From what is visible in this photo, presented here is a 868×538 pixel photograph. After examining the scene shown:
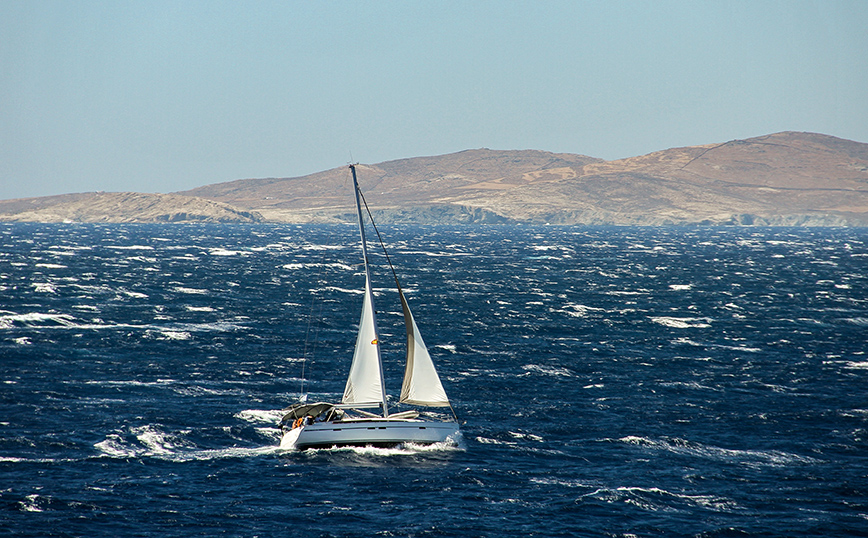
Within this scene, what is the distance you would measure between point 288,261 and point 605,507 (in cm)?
15177

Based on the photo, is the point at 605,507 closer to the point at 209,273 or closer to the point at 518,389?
the point at 518,389

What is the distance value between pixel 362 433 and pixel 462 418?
953cm

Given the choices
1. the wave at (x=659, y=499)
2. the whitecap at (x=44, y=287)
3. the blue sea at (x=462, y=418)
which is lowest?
the wave at (x=659, y=499)

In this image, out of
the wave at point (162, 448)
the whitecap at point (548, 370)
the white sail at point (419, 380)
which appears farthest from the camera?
the whitecap at point (548, 370)

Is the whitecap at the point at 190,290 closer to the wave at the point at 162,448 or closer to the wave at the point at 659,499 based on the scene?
the wave at the point at 162,448

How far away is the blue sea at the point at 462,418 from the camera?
121ft

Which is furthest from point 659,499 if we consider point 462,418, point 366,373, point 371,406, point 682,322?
point 682,322

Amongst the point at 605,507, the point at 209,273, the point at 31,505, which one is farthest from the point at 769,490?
the point at 209,273

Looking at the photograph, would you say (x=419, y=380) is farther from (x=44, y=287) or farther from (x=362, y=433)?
(x=44, y=287)

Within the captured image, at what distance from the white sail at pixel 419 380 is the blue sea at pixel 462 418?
305 cm

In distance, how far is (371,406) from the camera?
48.6 metres

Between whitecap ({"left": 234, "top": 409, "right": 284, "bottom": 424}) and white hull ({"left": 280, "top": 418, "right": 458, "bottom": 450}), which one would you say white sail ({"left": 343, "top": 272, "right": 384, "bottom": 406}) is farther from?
whitecap ({"left": 234, "top": 409, "right": 284, "bottom": 424})

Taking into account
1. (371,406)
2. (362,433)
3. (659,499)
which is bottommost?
(659,499)

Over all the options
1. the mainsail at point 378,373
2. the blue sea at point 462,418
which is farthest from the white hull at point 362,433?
the mainsail at point 378,373
